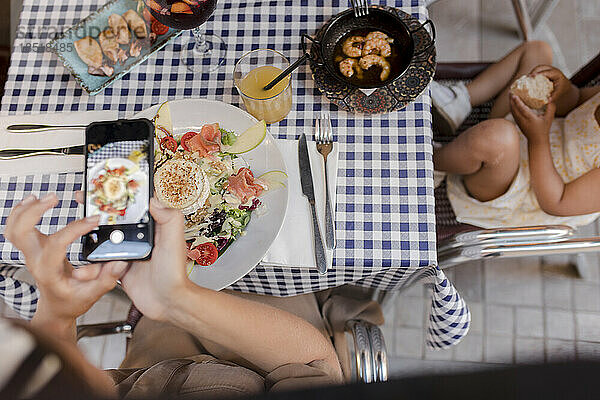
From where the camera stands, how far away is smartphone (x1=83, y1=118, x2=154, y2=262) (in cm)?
74

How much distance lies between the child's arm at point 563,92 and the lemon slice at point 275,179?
76 cm

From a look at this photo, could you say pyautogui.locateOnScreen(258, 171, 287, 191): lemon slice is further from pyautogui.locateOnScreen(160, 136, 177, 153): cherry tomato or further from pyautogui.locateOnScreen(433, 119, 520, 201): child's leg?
pyautogui.locateOnScreen(433, 119, 520, 201): child's leg

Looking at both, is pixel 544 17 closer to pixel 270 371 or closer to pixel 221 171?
pixel 221 171

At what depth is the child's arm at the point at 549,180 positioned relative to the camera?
1.16 meters

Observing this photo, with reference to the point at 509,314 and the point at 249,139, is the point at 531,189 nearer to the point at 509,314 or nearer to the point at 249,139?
the point at 509,314

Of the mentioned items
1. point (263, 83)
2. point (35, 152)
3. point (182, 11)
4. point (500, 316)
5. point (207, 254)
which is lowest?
point (500, 316)

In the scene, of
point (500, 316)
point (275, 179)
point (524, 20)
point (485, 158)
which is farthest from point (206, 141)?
point (524, 20)

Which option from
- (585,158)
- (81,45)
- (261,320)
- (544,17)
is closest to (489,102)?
(585,158)

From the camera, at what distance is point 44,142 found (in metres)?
0.98

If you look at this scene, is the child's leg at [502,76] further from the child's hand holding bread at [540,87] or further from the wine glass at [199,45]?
the wine glass at [199,45]

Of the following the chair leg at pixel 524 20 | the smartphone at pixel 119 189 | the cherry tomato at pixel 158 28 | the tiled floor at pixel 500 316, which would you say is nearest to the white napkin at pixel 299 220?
the smartphone at pixel 119 189

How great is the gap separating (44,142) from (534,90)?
1159 millimetres

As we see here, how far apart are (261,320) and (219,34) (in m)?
0.65

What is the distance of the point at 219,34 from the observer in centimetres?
109
